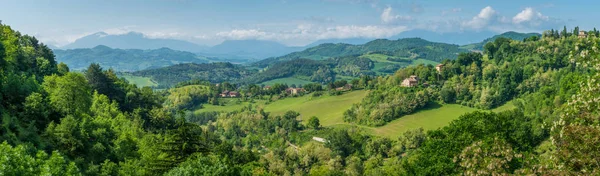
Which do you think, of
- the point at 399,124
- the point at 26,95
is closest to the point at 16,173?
the point at 26,95

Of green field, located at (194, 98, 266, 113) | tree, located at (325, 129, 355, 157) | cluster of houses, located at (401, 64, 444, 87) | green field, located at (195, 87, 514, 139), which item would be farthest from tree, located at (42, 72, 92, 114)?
green field, located at (194, 98, 266, 113)

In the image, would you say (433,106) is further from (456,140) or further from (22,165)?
(22,165)

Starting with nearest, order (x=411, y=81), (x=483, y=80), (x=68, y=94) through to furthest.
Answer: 1. (x=68, y=94)
2. (x=483, y=80)
3. (x=411, y=81)

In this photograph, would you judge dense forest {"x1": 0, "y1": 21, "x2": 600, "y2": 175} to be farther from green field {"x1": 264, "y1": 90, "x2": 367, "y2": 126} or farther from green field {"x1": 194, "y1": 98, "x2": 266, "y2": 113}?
green field {"x1": 194, "y1": 98, "x2": 266, "y2": 113}

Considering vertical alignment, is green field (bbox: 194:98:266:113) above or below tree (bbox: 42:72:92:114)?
below

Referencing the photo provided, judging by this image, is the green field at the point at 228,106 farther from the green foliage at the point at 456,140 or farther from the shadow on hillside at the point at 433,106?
the green foliage at the point at 456,140

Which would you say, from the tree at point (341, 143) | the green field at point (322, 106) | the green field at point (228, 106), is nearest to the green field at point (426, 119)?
the tree at point (341, 143)

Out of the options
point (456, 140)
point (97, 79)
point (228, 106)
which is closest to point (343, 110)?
point (228, 106)
